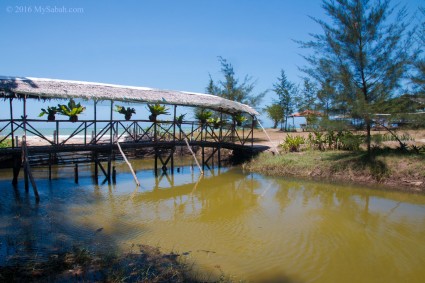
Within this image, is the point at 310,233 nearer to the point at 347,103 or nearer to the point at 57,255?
the point at 57,255

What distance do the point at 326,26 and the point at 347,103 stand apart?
11.4 feet

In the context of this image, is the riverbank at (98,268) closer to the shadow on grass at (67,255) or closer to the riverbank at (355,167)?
the shadow on grass at (67,255)

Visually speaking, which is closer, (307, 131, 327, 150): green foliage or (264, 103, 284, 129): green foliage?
(307, 131, 327, 150): green foliage

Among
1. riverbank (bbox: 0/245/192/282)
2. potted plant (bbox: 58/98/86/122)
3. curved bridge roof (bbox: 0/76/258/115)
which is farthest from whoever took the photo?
potted plant (bbox: 58/98/86/122)

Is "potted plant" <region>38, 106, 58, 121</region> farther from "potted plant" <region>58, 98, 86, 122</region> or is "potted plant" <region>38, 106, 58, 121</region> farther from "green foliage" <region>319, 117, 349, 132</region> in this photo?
"green foliage" <region>319, 117, 349, 132</region>

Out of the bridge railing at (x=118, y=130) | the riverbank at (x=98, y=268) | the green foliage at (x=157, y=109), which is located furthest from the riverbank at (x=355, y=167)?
the riverbank at (x=98, y=268)

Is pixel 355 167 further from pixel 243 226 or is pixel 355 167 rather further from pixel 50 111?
pixel 50 111

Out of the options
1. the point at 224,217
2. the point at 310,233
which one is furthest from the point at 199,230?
the point at 310,233

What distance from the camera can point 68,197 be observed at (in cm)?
1032

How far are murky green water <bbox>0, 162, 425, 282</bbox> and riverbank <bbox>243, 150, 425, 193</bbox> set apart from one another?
1.02 metres

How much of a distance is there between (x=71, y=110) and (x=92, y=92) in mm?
1056

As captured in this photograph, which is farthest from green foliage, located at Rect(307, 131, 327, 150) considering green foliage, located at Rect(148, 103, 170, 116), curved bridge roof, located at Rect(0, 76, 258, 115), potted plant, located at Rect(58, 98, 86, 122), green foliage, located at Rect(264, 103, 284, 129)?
green foliage, located at Rect(264, 103, 284, 129)

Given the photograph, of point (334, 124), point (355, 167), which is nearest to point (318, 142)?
point (334, 124)

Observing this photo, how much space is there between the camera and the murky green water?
569cm
